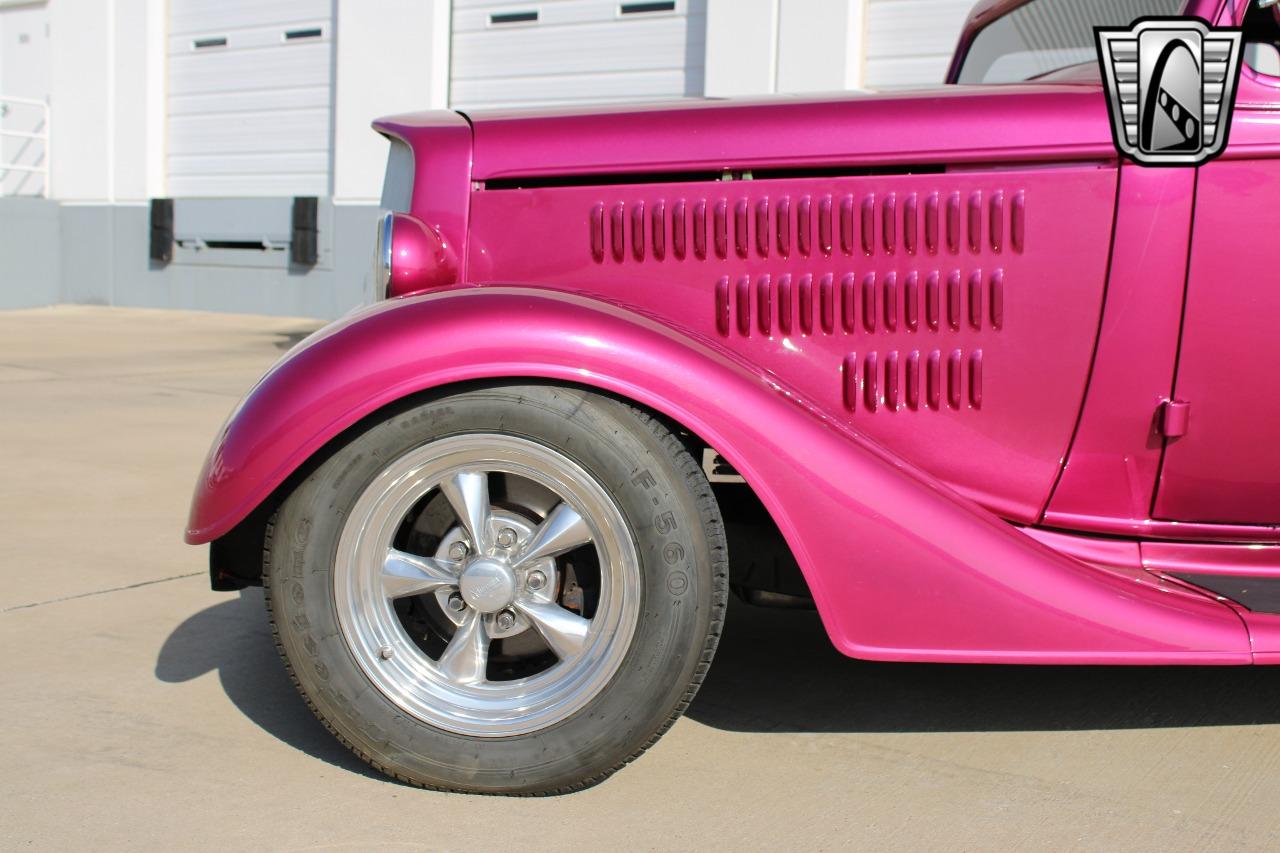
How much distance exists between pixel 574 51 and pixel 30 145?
7.12 metres

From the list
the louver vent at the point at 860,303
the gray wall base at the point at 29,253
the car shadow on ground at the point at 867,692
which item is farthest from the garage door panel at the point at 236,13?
the louver vent at the point at 860,303

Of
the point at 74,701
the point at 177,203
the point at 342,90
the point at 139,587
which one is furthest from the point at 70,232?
the point at 74,701

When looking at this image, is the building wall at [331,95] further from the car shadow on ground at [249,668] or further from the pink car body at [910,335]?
the pink car body at [910,335]

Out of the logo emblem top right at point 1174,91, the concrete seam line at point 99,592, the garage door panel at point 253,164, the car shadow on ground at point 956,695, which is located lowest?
the concrete seam line at point 99,592

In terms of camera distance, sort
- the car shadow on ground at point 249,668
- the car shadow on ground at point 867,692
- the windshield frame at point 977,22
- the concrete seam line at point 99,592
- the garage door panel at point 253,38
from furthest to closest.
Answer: the garage door panel at point 253,38, the windshield frame at point 977,22, the concrete seam line at point 99,592, the car shadow on ground at point 867,692, the car shadow on ground at point 249,668

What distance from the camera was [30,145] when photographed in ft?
48.9

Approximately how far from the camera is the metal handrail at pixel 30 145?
570 inches

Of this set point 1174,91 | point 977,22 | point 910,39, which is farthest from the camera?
point 910,39

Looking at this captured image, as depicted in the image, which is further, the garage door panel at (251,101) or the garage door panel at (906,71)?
the garage door panel at (251,101)

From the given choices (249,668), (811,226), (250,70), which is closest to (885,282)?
(811,226)

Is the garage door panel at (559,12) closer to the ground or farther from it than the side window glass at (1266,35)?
farther from it

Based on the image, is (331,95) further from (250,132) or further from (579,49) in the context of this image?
(579,49)

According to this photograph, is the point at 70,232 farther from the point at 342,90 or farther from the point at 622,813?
the point at 622,813

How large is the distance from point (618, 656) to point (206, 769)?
77 cm
